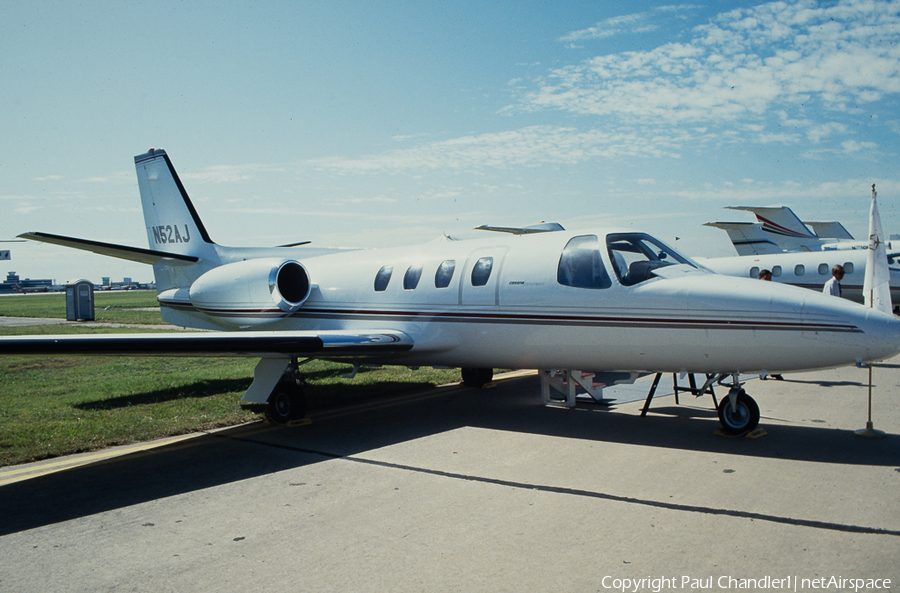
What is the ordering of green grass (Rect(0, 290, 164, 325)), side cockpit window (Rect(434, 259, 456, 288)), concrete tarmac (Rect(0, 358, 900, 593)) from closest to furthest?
concrete tarmac (Rect(0, 358, 900, 593)) < side cockpit window (Rect(434, 259, 456, 288)) < green grass (Rect(0, 290, 164, 325))

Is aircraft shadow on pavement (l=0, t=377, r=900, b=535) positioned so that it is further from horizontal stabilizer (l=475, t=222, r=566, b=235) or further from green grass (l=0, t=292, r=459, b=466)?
horizontal stabilizer (l=475, t=222, r=566, b=235)

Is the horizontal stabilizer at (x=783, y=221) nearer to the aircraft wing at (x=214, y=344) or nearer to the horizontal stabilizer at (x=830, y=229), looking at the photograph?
the horizontal stabilizer at (x=830, y=229)

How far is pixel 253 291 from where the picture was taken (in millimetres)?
10609

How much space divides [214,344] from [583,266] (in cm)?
452

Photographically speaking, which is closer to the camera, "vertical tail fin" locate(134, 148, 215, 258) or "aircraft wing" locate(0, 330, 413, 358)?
"aircraft wing" locate(0, 330, 413, 358)

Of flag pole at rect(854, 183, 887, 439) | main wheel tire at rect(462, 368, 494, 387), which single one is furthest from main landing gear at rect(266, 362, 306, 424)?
flag pole at rect(854, 183, 887, 439)

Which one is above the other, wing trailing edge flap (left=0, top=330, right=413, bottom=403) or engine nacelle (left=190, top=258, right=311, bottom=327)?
engine nacelle (left=190, top=258, right=311, bottom=327)

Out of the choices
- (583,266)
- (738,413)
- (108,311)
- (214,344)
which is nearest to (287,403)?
(214,344)

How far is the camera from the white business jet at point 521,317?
645 centimetres

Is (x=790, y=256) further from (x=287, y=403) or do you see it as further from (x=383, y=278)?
(x=287, y=403)

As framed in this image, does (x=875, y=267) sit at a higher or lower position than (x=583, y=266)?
lower

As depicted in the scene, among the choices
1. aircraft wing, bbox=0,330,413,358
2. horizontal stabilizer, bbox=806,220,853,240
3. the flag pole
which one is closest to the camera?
aircraft wing, bbox=0,330,413,358

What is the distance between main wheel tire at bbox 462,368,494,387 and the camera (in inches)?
447

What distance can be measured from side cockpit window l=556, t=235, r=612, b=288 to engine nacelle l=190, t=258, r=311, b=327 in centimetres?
479
